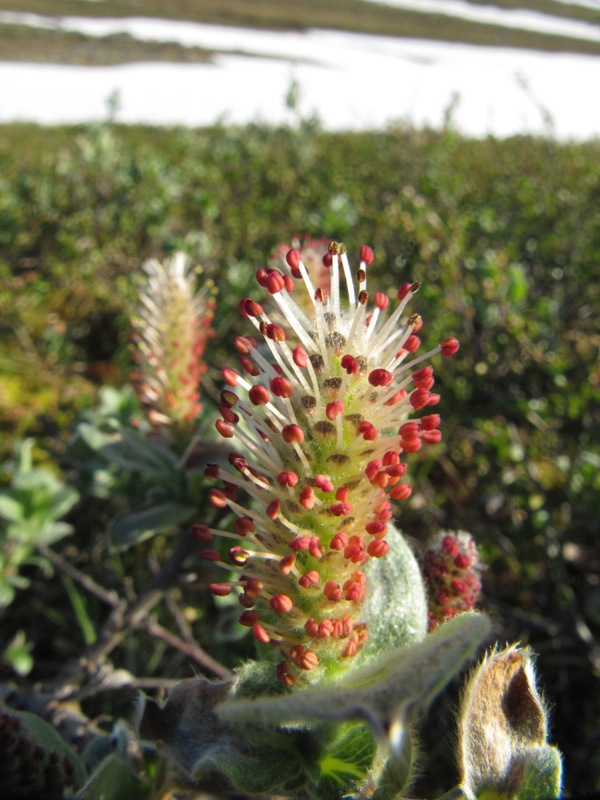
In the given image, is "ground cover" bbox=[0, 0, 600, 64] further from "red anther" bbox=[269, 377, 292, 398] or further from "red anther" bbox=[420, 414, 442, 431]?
"red anther" bbox=[269, 377, 292, 398]

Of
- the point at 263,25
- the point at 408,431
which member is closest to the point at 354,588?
the point at 408,431

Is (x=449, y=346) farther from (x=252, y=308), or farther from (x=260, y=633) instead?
(x=260, y=633)

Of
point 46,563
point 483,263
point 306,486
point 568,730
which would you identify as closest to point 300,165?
point 483,263

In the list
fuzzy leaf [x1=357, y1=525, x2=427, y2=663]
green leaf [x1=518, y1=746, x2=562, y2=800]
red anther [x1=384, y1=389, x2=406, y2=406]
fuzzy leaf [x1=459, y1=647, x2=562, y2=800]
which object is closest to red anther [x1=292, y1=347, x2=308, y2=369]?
red anther [x1=384, y1=389, x2=406, y2=406]

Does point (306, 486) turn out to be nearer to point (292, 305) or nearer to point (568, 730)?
point (292, 305)

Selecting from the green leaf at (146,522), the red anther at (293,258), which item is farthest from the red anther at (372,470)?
the green leaf at (146,522)

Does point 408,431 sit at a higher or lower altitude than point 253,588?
higher
